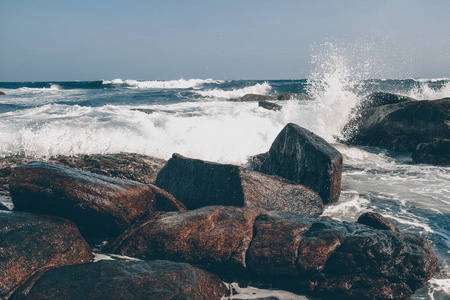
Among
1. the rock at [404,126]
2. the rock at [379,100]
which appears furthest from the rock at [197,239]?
the rock at [379,100]

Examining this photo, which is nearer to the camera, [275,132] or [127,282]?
[127,282]

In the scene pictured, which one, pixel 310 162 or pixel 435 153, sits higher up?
pixel 310 162

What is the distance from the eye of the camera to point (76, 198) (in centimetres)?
318

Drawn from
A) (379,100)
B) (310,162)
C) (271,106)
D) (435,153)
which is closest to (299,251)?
(310,162)

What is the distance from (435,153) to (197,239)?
669 cm

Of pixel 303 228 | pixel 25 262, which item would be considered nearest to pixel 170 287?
pixel 25 262

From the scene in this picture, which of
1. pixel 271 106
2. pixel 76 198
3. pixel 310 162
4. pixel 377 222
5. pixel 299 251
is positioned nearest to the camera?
pixel 299 251

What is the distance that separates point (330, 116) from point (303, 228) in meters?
8.59

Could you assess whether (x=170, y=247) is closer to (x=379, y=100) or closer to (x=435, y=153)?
(x=435, y=153)

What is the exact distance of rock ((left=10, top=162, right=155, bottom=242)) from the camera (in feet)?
10.5

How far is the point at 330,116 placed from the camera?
11078 millimetres

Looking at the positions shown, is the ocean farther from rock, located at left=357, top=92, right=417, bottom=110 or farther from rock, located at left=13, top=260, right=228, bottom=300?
rock, located at left=13, top=260, right=228, bottom=300

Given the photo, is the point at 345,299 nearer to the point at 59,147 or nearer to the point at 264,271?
the point at 264,271

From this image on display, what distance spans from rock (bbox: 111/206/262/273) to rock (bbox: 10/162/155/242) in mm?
231
